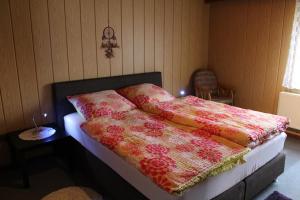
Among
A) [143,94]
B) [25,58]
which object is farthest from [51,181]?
[143,94]

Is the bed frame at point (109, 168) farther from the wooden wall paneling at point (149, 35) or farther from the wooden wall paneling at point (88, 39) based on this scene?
the wooden wall paneling at point (149, 35)

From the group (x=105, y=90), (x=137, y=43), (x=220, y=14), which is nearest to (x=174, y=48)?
(x=137, y=43)

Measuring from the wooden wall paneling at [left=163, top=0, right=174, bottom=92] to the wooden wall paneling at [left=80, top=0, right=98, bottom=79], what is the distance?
49.2 inches

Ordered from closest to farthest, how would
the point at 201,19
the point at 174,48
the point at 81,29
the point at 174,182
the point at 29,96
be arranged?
the point at 174,182
the point at 29,96
the point at 81,29
the point at 174,48
the point at 201,19

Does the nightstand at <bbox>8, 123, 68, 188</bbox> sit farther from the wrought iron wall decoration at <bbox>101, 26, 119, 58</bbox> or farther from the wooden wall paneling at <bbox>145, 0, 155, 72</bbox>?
the wooden wall paneling at <bbox>145, 0, 155, 72</bbox>

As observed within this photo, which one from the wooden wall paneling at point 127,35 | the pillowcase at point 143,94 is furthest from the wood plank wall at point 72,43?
the pillowcase at point 143,94

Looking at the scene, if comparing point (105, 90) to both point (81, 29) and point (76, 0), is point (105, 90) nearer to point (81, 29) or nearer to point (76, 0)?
point (81, 29)

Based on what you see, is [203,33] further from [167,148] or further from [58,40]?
[167,148]

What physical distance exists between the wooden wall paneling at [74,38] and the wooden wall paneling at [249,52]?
2626 millimetres

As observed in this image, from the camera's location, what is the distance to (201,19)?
14.4 ft

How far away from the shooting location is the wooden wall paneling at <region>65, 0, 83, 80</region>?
2.97m

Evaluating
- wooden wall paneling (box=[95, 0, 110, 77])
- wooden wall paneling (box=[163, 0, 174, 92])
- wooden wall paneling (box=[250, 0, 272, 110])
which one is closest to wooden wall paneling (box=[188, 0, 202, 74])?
wooden wall paneling (box=[163, 0, 174, 92])

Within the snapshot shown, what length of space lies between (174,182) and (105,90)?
2006 millimetres

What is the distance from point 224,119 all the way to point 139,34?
181 cm
